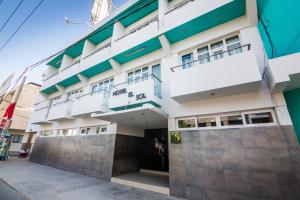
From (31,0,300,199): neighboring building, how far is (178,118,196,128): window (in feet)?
0.15

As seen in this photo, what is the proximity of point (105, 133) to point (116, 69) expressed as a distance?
435 cm

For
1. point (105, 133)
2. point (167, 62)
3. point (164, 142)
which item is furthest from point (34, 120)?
point (167, 62)

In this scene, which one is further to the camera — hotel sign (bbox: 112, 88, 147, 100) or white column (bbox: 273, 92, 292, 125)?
hotel sign (bbox: 112, 88, 147, 100)

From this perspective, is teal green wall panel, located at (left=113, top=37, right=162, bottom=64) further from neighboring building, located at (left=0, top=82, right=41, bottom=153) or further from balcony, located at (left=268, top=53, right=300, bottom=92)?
neighboring building, located at (left=0, top=82, right=41, bottom=153)

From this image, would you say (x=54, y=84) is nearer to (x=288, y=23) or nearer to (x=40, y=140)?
(x=40, y=140)

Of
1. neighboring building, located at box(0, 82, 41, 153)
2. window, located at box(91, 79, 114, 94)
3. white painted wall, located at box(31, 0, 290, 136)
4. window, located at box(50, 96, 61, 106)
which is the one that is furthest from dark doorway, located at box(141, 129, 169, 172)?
neighboring building, located at box(0, 82, 41, 153)

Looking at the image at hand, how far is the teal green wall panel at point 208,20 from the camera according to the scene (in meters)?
5.97

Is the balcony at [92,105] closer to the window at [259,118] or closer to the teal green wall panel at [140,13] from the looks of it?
the teal green wall panel at [140,13]

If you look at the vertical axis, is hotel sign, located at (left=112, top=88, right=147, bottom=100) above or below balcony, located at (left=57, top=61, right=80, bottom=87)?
below

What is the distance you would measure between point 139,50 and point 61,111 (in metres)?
8.14

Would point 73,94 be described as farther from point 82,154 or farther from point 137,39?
point 137,39

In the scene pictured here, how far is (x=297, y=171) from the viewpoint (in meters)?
3.87

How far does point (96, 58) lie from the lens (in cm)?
1034

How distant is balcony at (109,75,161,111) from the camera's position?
6.48 m
